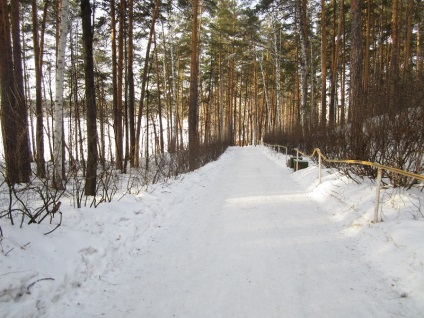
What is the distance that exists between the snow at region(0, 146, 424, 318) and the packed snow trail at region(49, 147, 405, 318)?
1 cm

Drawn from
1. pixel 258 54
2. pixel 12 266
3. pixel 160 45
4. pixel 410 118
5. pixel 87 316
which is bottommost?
pixel 87 316

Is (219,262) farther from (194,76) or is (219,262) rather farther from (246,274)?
(194,76)

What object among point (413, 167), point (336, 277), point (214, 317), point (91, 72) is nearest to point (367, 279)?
point (336, 277)

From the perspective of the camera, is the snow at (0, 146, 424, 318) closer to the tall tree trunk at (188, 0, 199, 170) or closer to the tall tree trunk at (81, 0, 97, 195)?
the tall tree trunk at (81, 0, 97, 195)

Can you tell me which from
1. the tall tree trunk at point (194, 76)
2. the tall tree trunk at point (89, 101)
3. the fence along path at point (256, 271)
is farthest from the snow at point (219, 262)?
the tall tree trunk at point (194, 76)

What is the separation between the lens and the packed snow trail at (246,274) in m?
2.71

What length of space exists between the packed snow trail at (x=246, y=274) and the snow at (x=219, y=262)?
1 cm

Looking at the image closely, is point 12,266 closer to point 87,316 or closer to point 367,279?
point 87,316

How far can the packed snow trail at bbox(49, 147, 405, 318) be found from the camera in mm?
2707

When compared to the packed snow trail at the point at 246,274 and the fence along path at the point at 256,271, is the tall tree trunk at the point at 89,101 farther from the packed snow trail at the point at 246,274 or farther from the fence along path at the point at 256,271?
the fence along path at the point at 256,271

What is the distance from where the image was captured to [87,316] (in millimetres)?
2643

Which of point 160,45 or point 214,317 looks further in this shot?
point 160,45

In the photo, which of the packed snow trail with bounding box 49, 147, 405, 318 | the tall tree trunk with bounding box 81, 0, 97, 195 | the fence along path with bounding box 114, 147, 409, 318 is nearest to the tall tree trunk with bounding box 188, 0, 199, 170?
the tall tree trunk with bounding box 81, 0, 97, 195

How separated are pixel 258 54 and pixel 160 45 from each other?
13682mm
